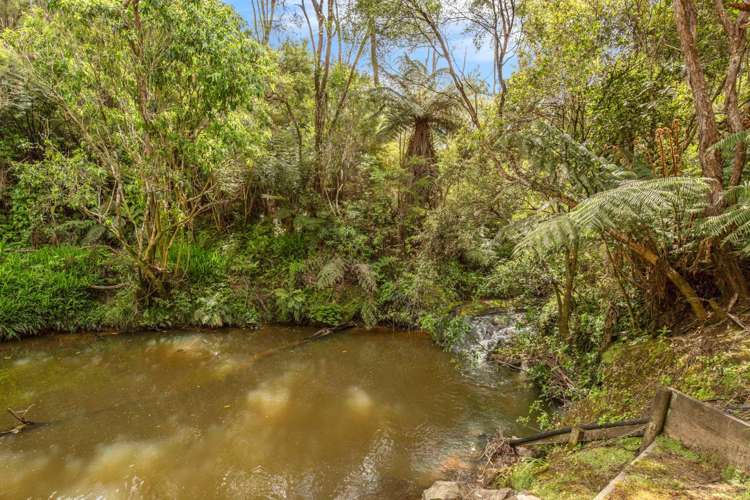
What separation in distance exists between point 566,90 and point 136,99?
6.05 meters

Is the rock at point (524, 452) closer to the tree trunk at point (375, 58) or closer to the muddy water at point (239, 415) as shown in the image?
the muddy water at point (239, 415)

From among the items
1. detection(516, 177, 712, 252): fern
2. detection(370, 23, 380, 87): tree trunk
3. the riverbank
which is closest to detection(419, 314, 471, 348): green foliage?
the riverbank

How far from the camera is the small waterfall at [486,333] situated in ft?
20.1

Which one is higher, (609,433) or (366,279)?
(366,279)

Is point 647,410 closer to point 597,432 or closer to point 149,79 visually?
point 597,432

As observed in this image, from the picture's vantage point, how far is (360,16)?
→ 7855mm

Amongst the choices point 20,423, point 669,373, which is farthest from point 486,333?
point 20,423

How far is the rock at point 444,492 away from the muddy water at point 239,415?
0.35m

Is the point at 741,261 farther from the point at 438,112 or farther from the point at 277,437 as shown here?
the point at 438,112

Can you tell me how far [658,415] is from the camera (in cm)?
231

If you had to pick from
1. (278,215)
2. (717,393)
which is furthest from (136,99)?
(717,393)

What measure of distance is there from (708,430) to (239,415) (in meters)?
4.46

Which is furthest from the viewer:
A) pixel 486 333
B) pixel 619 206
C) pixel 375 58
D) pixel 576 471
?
pixel 375 58

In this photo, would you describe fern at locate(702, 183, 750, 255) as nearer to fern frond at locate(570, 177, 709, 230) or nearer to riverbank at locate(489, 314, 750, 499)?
fern frond at locate(570, 177, 709, 230)
